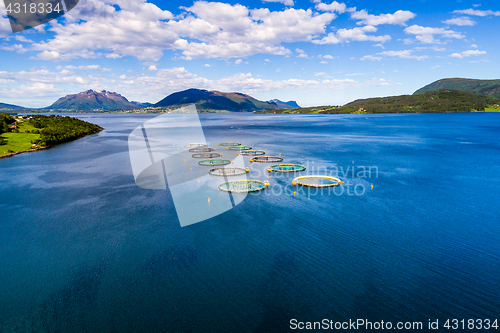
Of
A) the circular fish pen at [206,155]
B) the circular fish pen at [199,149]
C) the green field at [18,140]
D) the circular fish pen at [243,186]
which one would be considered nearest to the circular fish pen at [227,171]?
the circular fish pen at [243,186]

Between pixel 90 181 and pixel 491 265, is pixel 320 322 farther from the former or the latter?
pixel 90 181

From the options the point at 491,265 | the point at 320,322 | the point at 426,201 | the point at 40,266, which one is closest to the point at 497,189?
the point at 426,201

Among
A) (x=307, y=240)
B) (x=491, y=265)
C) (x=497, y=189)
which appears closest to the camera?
(x=491, y=265)

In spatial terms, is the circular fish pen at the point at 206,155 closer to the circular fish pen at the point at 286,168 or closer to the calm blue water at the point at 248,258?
the circular fish pen at the point at 286,168

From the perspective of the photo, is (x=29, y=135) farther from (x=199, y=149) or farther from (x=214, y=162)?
(x=214, y=162)

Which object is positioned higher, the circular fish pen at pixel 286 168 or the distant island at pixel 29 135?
the distant island at pixel 29 135

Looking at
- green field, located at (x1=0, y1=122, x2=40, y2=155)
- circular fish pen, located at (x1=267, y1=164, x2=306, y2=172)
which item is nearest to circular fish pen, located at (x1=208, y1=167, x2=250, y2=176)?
circular fish pen, located at (x1=267, y1=164, x2=306, y2=172)
